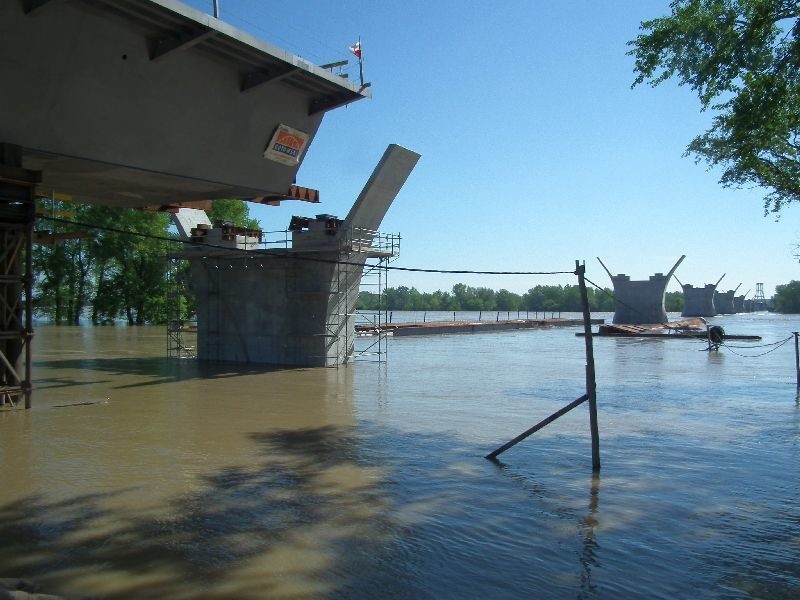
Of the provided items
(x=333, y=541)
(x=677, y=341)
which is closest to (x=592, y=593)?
(x=333, y=541)

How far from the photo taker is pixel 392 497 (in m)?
8.62

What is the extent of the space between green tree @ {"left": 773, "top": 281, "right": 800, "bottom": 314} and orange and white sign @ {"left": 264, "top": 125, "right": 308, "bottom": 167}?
194544 millimetres

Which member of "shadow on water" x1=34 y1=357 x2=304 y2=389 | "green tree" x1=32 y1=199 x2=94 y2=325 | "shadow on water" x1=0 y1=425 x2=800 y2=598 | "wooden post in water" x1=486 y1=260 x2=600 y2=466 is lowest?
"shadow on water" x1=0 y1=425 x2=800 y2=598

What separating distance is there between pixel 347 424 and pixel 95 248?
5533 centimetres

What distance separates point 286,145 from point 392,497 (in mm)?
14609

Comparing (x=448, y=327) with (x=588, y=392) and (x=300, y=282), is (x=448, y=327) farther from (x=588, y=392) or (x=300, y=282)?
(x=588, y=392)

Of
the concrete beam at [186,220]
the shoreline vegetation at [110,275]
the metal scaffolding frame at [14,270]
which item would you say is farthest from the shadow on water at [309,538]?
the shoreline vegetation at [110,275]

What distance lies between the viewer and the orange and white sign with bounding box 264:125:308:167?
20.3 meters

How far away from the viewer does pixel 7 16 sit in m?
13.3

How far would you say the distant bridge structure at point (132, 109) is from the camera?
14242 millimetres

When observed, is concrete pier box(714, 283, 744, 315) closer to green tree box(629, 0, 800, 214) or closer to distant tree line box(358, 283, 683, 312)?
distant tree line box(358, 283, 683, 312)

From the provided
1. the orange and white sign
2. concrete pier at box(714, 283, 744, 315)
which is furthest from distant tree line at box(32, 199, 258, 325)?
concrete pier at box(714, 283, 744, 315)

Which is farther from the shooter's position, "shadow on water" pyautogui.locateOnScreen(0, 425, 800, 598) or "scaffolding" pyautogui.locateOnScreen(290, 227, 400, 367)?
"scaffolding" pyautogui.locateOnScreen(290, 227, 400, 367)

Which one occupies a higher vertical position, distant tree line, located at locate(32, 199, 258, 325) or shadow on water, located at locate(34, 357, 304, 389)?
distant tree line, located at locate(32, 199, 258, 325)
